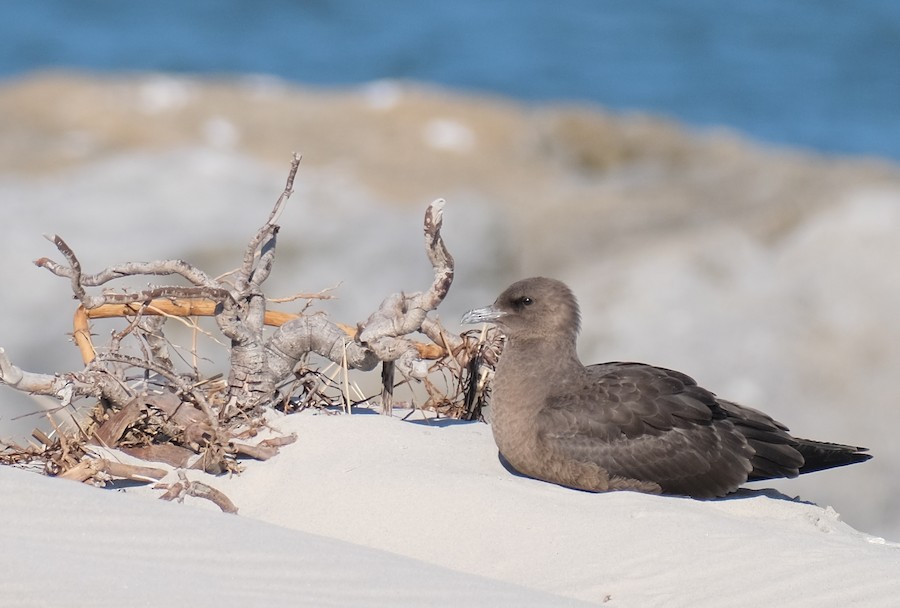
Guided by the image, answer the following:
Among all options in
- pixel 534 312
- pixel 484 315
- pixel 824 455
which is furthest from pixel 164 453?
pixel 824 455

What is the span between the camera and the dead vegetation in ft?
17.9

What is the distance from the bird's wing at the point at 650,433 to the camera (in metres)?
5.85

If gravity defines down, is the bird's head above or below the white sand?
above

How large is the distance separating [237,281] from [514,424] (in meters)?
1.40

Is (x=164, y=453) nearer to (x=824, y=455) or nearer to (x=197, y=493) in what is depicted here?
(x=197, y=493)

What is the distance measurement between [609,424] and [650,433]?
0.19 m

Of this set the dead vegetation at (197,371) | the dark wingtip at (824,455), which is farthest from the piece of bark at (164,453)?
the dark wingtip at (824,455)

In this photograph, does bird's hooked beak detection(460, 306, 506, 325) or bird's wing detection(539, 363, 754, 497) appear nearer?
bird's wing detection(539, 363, 754, 497)

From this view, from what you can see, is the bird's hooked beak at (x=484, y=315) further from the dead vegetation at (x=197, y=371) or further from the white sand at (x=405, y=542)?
the white sand at (x=405, y=542)

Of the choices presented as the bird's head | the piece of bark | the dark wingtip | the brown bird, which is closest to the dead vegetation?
the piece of bark

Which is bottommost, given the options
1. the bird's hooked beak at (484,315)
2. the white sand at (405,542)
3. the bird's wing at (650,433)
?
the white sand at (405,542)

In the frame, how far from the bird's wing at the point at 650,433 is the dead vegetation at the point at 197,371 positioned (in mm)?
723

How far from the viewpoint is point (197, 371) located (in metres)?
5.93

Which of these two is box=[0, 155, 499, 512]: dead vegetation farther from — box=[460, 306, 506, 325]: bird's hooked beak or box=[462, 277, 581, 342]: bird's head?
box=[462, 277, 581, 342]: bird's head
